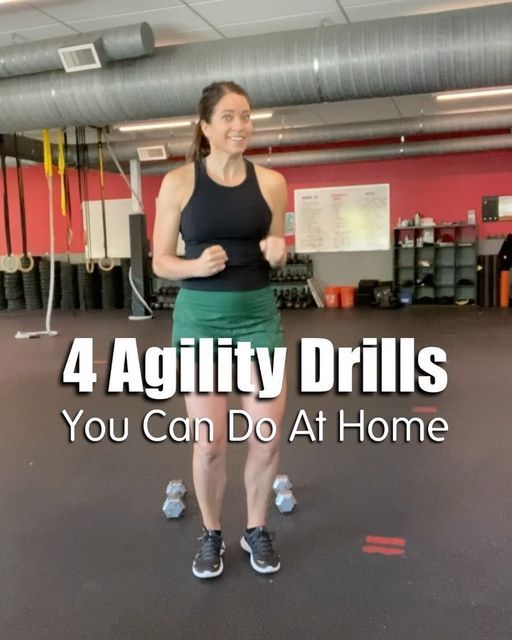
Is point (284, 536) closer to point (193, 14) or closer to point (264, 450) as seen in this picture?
point (264, 450)

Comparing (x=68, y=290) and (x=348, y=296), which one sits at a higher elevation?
(x=68, y=290)

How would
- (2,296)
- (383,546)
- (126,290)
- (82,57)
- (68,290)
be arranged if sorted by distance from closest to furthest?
(383,546)
(82,57)
(126,290)
(68,290)
(2,296)

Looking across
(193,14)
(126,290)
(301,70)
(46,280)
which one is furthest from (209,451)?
(46,280)

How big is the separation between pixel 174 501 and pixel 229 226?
1.06 m

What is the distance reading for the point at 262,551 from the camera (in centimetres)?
173

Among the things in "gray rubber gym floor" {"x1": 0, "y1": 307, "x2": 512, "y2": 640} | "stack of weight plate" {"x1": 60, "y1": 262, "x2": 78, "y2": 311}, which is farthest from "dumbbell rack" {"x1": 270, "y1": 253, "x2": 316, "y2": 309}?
"gray rubber gym floor" {"x1": 0, "y1": 307, "x2": 512, "y2": 640}

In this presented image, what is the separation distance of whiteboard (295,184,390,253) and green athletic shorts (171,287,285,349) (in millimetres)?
7966

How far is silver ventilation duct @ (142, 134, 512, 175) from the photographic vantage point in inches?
308

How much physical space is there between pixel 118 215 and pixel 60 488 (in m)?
8.48

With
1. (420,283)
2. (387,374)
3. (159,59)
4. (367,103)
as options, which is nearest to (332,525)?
(387,374)

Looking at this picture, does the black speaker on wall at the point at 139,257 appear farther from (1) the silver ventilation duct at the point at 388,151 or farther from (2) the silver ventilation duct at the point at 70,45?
(2) the silver ventilation duct at the point at 70,45

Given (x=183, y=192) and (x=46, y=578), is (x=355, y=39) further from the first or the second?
(x=46, y=578)

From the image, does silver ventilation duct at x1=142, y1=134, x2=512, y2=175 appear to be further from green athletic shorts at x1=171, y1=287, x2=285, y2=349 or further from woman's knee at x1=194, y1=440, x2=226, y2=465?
woman's knee at x1=194, y1=440, x2=226, y2=465

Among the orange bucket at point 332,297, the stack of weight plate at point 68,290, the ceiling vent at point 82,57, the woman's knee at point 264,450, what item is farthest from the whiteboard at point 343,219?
the woman's knee at point 264,450
